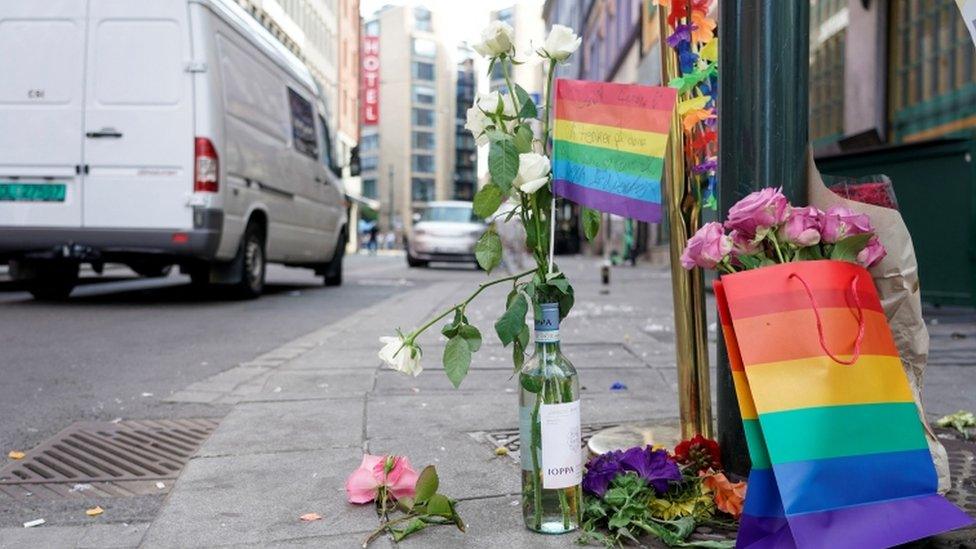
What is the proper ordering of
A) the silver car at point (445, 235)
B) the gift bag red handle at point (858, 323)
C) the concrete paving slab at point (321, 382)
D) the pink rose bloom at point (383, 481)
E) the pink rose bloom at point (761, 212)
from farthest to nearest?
the silver car at point (445, 235), the concrete paving slab at point (321, 382), the pink rose bloom at point (383, 481), the pink rose bloom at point (761, 212), the gift bag red handle at point (858, 323)

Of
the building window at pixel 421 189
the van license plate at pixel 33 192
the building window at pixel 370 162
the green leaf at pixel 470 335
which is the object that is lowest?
the green leaf at pixel 470 335

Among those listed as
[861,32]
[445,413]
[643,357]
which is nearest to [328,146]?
[861,32]

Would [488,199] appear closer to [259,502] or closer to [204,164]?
[259,502]

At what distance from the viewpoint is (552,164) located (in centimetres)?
212

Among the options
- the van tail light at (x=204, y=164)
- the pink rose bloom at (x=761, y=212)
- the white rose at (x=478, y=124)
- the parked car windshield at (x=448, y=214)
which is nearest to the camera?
the pink rose bloom at (x=761, y=212)

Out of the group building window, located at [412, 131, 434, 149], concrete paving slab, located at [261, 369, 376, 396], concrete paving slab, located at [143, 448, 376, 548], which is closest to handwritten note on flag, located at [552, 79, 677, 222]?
concrete paving slab, located at [143, 448, 376, 548]

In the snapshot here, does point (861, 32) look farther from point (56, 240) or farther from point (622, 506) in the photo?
point (622, 506)

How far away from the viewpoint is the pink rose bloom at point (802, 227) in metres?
1.84

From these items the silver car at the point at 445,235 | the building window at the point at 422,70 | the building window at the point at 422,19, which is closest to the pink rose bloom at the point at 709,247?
the silver car at the point at 445,235

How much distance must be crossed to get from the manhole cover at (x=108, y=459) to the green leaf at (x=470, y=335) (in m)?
1.13

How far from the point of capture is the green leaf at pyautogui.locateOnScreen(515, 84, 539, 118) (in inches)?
79.8

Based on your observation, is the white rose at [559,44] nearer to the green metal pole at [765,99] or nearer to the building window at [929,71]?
the green metal pole at [765,99]

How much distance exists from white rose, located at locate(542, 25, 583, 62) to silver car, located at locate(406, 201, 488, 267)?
17.7 m

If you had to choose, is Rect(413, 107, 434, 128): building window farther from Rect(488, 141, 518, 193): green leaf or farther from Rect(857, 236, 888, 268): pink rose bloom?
Rect(857, 236, 888, 268): pink rose bloom
